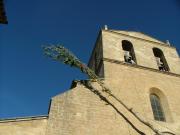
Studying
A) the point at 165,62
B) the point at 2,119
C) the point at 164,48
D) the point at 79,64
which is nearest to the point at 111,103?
the point at 79,64

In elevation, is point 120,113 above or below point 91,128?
above

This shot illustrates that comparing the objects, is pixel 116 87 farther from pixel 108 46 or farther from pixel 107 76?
pixel 108 46

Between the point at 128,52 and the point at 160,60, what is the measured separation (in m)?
2.01

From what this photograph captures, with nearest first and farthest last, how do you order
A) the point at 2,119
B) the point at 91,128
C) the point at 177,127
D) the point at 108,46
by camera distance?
the point at 2,119 < the point at 91,128 < the point at 177,127 < the point at 108,46

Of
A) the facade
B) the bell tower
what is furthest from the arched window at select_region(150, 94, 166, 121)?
the bell tower

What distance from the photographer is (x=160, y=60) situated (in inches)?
640

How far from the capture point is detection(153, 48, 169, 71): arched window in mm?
15571

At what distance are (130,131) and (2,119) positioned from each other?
4.49m

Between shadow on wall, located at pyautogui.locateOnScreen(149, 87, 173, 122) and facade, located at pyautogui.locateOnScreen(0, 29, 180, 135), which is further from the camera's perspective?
shadow on wall, located at pyautogui.locateOnScreen(149, 87, 173, 122)

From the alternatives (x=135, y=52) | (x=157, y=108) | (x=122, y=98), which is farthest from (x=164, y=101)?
(x=135, y=52)

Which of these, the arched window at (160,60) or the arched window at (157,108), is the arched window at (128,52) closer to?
the arched window at (160,60)

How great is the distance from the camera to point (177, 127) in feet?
37.6

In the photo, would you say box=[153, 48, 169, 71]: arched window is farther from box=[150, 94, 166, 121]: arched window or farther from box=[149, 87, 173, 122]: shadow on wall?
box=[150, 94, 166, 121]: arched window

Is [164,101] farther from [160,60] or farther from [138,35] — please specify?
[138,35]
